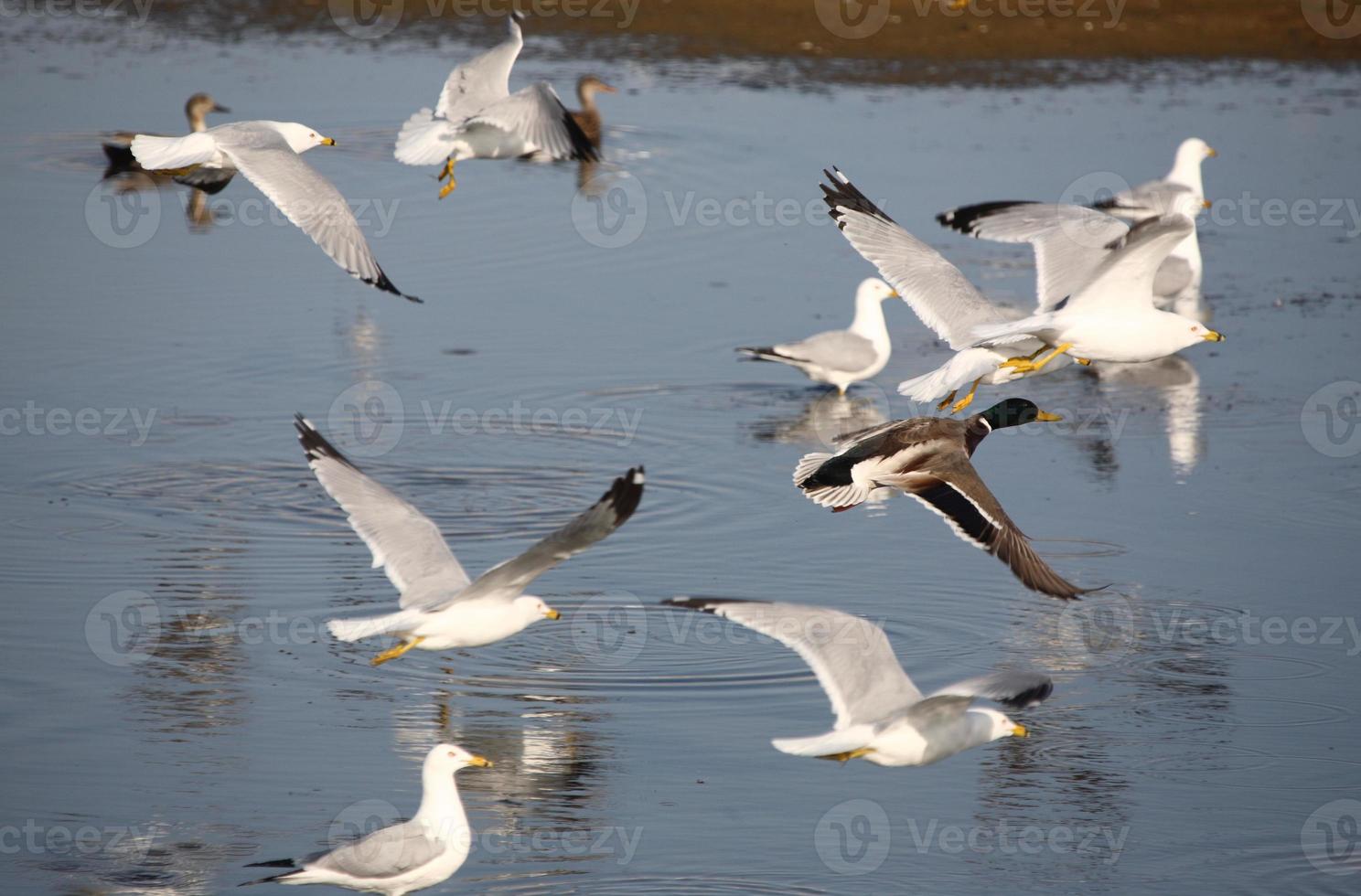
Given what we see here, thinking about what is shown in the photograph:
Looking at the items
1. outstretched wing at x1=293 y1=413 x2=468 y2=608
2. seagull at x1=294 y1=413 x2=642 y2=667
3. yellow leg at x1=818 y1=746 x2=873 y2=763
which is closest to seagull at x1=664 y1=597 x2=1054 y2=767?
yellow leg at x1=818 y1=746 x2=873 y2=763

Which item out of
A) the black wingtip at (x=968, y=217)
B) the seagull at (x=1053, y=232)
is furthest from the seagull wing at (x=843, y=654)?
the black wingtip at (x=968, y=217)

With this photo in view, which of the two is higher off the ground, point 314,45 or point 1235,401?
point 314,45

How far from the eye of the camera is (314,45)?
21.2 meters

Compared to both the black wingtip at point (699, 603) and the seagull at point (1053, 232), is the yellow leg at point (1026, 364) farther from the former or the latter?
the black wingtip at point (699, 603)

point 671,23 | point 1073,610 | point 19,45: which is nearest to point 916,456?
point 1073,610

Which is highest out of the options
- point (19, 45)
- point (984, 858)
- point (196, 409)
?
point (19, 45)

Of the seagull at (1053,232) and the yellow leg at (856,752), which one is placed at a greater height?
the seagull at (1053,232)

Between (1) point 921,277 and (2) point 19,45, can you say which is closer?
(1) point 921,277

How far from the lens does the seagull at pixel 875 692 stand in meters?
6.10

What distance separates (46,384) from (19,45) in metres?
11.3

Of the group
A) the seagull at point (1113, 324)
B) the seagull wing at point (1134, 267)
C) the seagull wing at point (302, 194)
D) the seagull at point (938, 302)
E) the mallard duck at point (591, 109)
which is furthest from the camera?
the mallard duck at point (591, 109)

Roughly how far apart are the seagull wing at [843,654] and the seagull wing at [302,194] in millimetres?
3537

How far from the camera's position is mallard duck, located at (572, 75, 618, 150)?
671 inches

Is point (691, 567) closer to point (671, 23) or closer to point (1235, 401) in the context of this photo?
point (1235, 401)
